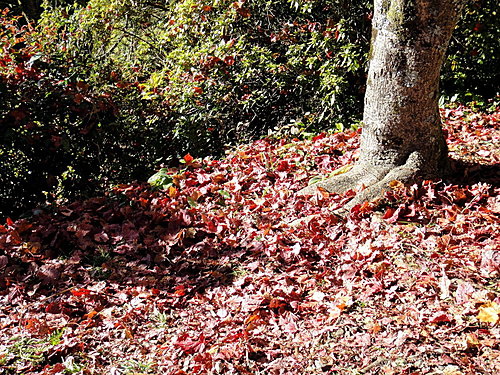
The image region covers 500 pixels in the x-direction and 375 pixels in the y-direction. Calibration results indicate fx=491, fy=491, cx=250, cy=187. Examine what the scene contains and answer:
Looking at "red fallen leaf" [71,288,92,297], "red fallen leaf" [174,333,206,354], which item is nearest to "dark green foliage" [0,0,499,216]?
"red fallen leaf" [71,288,92,297]

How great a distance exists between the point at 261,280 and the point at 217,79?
12.4 ft

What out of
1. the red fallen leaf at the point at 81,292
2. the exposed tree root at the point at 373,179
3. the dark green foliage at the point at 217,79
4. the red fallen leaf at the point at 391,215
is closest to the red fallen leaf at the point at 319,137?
the dark green foliage at the point at 217,79

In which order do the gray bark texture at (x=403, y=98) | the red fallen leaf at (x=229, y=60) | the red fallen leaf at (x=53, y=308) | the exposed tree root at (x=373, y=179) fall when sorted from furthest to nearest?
the red fallen leaf at (x=229, y=60) < the exposed tree root at (x=373, y=179) < the gray bark texture at (x=403, y=98) < the red fallen leaf at (x=53, y=308)

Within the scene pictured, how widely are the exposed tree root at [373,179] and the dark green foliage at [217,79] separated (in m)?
1.95

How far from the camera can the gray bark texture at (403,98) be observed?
3639 mm

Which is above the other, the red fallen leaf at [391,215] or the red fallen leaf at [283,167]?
the red fallen leaf at [283,167]

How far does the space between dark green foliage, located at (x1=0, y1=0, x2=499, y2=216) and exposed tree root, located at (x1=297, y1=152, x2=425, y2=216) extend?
6.41 ft

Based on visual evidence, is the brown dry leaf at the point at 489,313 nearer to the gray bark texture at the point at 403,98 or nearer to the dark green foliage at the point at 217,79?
the gray bark texture at the point at 403,98

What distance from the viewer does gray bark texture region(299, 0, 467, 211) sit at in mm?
3639

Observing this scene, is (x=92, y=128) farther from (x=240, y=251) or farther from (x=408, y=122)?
(x=408, y=122)

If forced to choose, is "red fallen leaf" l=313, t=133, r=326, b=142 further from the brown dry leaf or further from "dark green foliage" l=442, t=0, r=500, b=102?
the brown dry leaf

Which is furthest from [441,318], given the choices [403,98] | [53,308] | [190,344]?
[53,308]

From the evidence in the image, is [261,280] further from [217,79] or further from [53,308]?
[217,79]

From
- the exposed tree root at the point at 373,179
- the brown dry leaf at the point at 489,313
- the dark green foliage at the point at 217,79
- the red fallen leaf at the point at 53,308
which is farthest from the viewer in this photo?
the dark green foliage at the point at 217,79
